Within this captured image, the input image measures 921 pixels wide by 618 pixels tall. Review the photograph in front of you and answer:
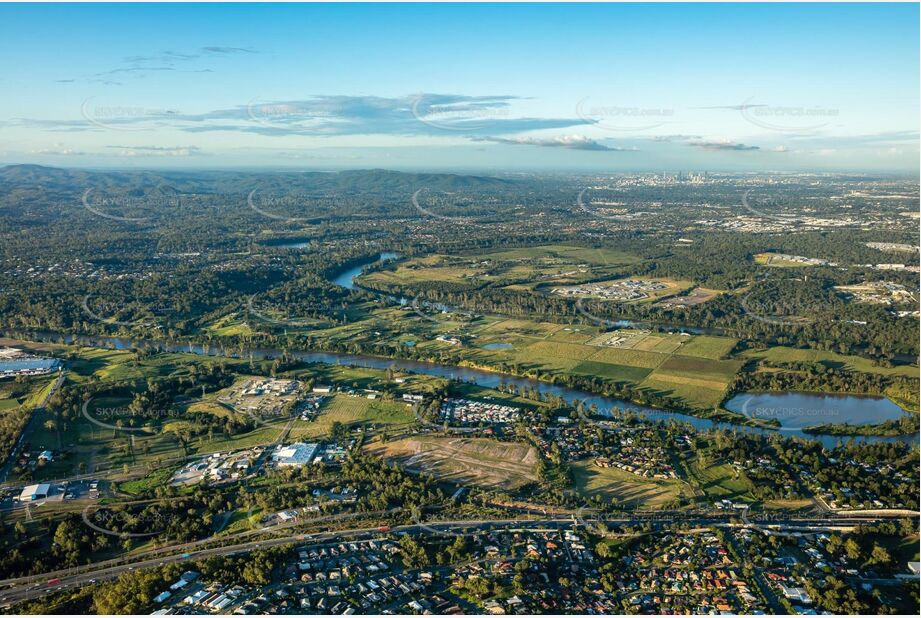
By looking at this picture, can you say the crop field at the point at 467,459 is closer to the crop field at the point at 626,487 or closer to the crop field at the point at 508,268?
Result: the crop field at the point at 626,487

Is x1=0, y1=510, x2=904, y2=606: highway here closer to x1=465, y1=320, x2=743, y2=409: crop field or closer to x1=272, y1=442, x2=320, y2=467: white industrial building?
x1=272, y1=442, x2=320, y2=467: white industrial building

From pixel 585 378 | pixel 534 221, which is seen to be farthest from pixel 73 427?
pixel 534 221

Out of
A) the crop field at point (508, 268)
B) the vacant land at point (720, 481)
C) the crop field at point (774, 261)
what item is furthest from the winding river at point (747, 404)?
the crop field at point (774, 261)

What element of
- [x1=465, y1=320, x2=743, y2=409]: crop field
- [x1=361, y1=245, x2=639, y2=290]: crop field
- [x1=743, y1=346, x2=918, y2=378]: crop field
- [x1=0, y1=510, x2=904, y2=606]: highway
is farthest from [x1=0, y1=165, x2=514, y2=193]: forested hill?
[x1=0, y1=510, x2=904, y2=606]: highway

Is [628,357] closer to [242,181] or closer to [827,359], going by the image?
[827,359]

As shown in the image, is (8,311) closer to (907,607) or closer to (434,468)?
(434,468)
